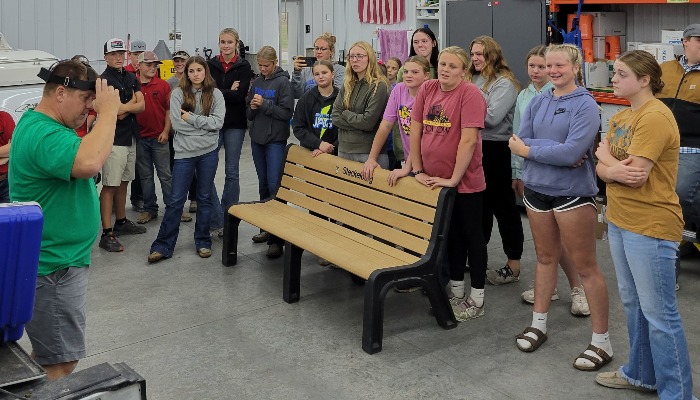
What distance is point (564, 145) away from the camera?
416cm

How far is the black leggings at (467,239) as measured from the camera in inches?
196

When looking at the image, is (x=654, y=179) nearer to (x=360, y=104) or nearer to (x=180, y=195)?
(x=360, y=104)

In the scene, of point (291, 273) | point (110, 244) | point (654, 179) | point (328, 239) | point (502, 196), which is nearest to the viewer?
point (654, 179)

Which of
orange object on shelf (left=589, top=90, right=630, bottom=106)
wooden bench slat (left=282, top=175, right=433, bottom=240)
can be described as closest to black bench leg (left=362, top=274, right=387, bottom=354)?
wooden bench slat (left=282, top=175, right=433, bottom=240)

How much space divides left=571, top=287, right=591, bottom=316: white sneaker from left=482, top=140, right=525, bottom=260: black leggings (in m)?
0.71

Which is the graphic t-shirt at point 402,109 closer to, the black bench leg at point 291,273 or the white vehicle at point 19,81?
the black bench leg at point 291,273

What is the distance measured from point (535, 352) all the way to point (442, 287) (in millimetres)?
650

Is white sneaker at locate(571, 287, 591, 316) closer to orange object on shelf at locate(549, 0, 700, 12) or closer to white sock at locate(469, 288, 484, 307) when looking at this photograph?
white sock at locate(469, 288, 484, 307)

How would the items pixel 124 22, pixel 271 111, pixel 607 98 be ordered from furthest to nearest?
pixel 124 22, pixel 607 98, pixel 271 111

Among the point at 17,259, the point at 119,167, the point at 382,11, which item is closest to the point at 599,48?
the point at 119,167

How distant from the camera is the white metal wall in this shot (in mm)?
10797

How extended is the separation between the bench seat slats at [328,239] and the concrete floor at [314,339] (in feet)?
1.44

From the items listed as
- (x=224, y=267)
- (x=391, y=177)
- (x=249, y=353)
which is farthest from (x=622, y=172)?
(x=224, y=267)

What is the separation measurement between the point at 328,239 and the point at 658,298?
7.46ft
